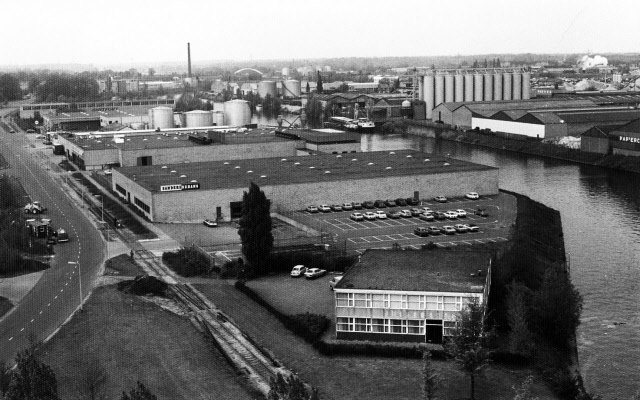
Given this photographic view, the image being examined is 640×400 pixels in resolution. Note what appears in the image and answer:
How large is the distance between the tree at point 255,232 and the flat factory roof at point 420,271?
1.06 metres

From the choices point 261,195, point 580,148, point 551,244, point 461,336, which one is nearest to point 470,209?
point 551,244

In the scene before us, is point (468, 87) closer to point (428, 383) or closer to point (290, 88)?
point (290, 88)

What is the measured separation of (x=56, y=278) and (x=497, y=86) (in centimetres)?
2059

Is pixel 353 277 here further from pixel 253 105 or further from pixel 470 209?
pixel 253 105

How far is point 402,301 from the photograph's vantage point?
589 centimetres

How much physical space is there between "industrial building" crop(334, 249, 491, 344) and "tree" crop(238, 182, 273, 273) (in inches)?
63.5

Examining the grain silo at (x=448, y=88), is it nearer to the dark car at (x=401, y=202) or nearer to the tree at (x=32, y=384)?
the dark car at (x=401, y=202)

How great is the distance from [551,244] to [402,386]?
13.4 feet

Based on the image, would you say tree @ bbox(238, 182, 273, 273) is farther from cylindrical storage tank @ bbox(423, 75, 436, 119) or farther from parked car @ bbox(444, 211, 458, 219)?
cylindrical storage tank @ bbox(423, 75, 436, 119)

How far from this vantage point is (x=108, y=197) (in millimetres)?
12219

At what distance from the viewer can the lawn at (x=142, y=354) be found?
17.0ft

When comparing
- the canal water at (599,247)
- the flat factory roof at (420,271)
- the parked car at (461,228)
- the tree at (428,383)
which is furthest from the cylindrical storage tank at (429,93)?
the tree at (428,383)

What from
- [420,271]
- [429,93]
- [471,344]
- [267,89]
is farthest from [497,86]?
[471,344]

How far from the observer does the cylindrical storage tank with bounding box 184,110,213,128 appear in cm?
2227
